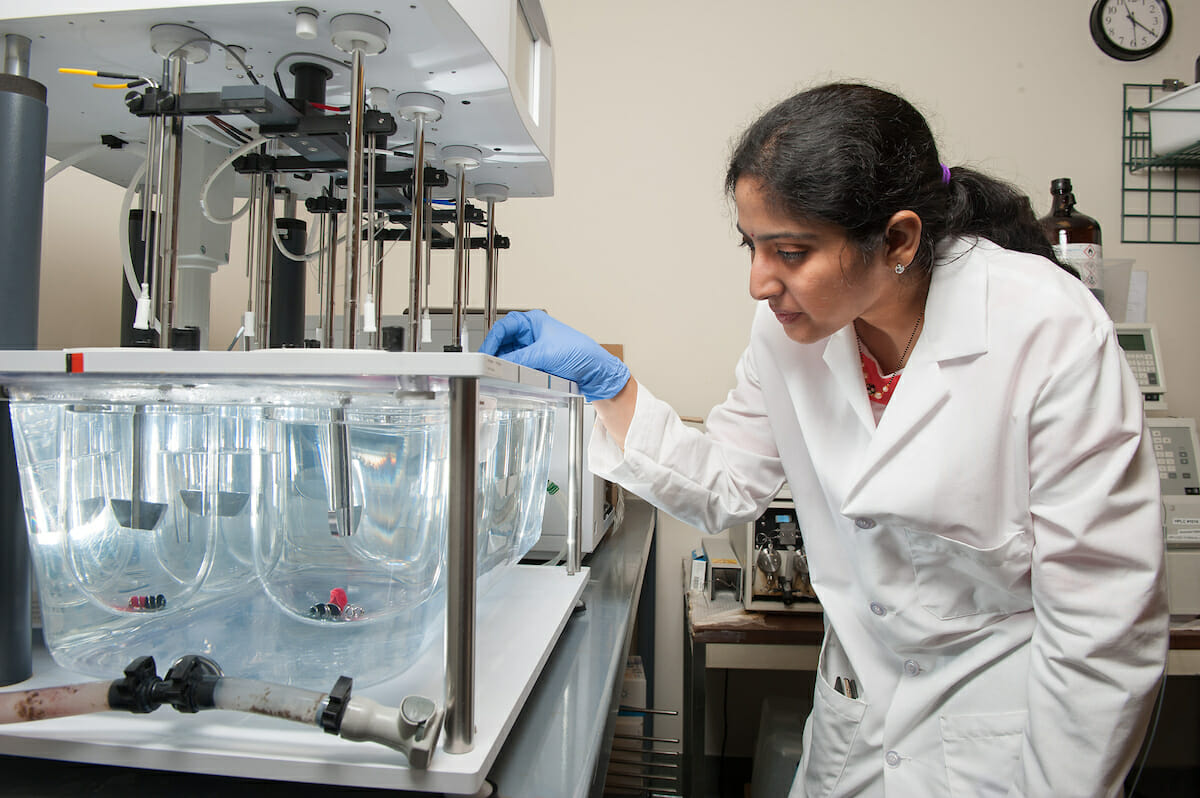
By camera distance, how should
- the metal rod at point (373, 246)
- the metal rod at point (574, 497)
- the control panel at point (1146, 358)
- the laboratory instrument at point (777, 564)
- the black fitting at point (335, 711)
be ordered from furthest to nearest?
the control panel at point (1146, 358), the laboratory instrument at point (777, 564), the metal rod at point (574, 497), the metal rod at point (373, 246), the black fitting at point (335, 711)

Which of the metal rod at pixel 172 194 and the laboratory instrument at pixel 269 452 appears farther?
the metal rod at pixel 172 194

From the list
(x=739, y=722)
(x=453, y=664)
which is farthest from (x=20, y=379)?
(x=739, y=722)

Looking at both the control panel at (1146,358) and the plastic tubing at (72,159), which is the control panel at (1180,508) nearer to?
the control panel at (1146,358)

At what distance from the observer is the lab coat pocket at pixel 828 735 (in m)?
1.01

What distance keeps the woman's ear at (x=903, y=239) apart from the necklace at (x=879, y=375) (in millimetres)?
160

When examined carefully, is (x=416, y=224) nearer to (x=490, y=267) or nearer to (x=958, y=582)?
(x=490, y=267)

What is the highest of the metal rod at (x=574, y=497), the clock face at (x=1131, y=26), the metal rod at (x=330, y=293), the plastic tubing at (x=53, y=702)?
the clock face at (x=1131, y=26)

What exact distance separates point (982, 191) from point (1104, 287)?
1.34 m

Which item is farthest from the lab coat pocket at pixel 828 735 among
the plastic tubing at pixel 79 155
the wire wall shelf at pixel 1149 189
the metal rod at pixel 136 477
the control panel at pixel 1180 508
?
the wire wall shelf at pixel 1149 189

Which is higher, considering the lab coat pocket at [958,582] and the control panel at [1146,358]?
the control panel at [1146,358]

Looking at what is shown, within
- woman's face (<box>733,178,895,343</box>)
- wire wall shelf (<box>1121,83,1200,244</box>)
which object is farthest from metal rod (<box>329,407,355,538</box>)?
wire wall shelf (<box>1121,83,1200,244</box>)

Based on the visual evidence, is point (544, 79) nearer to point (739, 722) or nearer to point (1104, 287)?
point (1104, 287)

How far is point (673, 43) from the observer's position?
2.40 metres

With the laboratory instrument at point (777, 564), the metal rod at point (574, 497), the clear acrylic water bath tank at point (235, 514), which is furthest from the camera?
the laboratory instrument at point (777, 564)
